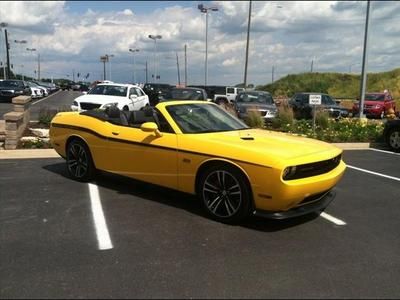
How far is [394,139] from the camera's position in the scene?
523 inches

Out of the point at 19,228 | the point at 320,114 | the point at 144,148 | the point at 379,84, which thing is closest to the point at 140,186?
the point at 144,148

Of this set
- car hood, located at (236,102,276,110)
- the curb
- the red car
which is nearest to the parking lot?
the curb

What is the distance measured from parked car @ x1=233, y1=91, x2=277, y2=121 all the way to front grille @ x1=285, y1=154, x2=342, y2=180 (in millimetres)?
10490

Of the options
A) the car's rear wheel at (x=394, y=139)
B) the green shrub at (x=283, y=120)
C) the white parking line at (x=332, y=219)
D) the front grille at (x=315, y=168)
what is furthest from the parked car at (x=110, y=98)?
the front grille at (x=315, y=168)

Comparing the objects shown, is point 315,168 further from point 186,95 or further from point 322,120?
point 186,95

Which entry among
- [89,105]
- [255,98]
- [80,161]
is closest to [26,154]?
[80,161]

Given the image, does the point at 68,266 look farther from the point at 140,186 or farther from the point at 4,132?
the point at 4,132

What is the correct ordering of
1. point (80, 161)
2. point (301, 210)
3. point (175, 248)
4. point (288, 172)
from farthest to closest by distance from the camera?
point (80, 161) → point (301, 210) → point (288, 172) → point (175, 248)

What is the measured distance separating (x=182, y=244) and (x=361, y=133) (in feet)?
37.0

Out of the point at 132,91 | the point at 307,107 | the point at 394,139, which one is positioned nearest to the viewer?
the point at 394,139

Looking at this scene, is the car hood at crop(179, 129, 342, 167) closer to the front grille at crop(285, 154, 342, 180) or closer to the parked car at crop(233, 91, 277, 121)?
the front grille at crop(285, 154, 342, 180)

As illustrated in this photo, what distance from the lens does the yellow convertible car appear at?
5484mm

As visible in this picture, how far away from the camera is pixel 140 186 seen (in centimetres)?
751

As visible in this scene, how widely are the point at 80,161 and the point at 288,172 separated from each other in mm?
3877
